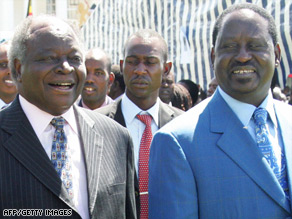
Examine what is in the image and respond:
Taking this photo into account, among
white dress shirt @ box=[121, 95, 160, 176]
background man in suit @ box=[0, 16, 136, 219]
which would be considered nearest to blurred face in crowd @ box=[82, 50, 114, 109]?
white dress shirt @ box=[121, 95, 160, 176]

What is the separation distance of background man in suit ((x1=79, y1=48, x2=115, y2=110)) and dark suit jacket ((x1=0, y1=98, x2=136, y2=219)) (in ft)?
6.57

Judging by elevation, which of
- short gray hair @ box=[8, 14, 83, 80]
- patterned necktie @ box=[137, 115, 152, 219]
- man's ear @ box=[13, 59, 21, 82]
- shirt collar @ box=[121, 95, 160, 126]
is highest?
short gray hair @ box=[8, 14, 83, 80]

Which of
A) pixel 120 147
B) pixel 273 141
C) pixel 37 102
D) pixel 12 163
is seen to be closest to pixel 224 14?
pixel 273 141

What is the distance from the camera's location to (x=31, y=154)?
2.28 meters

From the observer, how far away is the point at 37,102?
2.44m

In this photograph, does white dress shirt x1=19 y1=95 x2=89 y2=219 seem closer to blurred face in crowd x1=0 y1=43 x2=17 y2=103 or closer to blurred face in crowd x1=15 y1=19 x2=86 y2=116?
blurred face in crowd x1=15 y1=19 x2=86 y2=116

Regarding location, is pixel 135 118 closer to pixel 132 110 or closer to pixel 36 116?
pixel 132 110

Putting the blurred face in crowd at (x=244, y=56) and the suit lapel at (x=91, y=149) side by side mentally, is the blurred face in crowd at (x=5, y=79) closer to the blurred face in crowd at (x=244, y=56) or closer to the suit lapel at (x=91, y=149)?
the suit lapel at (x=91, y=149)

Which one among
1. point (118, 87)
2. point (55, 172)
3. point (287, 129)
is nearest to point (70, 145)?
point (55, 172)

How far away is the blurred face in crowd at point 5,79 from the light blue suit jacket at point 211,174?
97.4 inches

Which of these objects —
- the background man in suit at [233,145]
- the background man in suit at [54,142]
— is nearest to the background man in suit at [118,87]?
the background man in suit at [54,142]

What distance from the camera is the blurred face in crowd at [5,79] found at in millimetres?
4426

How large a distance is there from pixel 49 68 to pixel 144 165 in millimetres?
1146

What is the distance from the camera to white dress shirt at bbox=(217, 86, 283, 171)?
2420 millimetres
